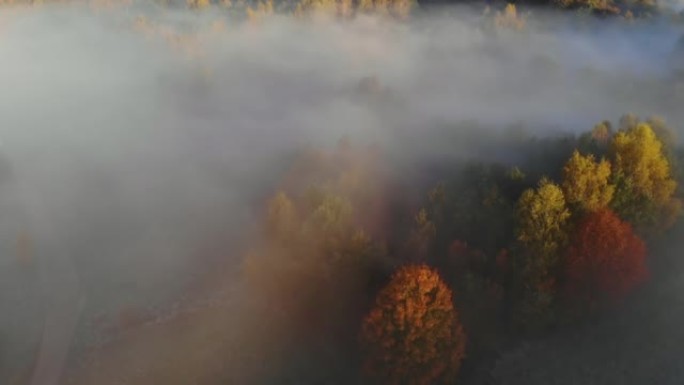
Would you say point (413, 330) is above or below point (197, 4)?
below

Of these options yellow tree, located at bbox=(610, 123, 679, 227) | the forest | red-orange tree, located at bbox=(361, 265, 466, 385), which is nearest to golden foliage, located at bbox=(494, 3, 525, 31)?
the forest

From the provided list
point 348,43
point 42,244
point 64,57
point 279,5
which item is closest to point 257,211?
point 42,244

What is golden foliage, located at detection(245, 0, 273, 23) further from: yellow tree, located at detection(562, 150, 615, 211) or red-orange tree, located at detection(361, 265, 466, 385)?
red-orange tree, located at detection(361, 265, 466, 385)

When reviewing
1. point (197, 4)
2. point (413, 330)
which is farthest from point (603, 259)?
point (197, 4)

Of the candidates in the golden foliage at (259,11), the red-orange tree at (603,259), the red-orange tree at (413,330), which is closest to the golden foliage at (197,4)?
the golden foliage at (259,11)

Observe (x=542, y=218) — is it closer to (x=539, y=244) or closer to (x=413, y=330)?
(x=539, y=244)
